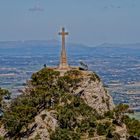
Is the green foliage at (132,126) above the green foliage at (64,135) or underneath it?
underneath

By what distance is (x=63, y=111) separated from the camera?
172ft

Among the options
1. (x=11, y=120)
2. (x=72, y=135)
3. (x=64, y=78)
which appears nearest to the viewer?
(x=72, y=135)

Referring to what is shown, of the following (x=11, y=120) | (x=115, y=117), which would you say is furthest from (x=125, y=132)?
(x=11, y=120)

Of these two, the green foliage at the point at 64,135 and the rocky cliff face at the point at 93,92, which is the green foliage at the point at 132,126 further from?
the green foliage at the point at 64,135

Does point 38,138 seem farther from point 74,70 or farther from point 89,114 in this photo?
point 74,70

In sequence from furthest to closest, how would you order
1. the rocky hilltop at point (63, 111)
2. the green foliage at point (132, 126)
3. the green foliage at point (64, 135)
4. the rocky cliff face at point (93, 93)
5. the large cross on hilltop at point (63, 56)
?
the large cross on hilltop at point (63, 56) → the rocky cliff face at point (93, 93) → the green foliage at point (132, 126) → the rocky hilltop at point (63, 111) → the green foliage at point (64, 135)

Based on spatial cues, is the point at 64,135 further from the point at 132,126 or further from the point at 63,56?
the point at 63,56

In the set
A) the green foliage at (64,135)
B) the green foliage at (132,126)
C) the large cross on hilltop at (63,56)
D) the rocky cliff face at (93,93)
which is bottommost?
the green foliage at (132,126)

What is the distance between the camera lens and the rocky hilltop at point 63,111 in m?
51.4

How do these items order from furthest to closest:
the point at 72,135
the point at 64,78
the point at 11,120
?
1. the point at 64,78
2. the point at 11,120
3. the point at 72,135

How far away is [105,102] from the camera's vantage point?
5906 centimetres

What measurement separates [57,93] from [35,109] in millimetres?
2949

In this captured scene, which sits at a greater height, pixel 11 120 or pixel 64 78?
pixel 64 78

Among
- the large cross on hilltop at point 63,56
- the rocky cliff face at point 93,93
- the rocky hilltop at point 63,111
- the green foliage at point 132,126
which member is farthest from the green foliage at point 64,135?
the large cross on hilltop at point 63,56
